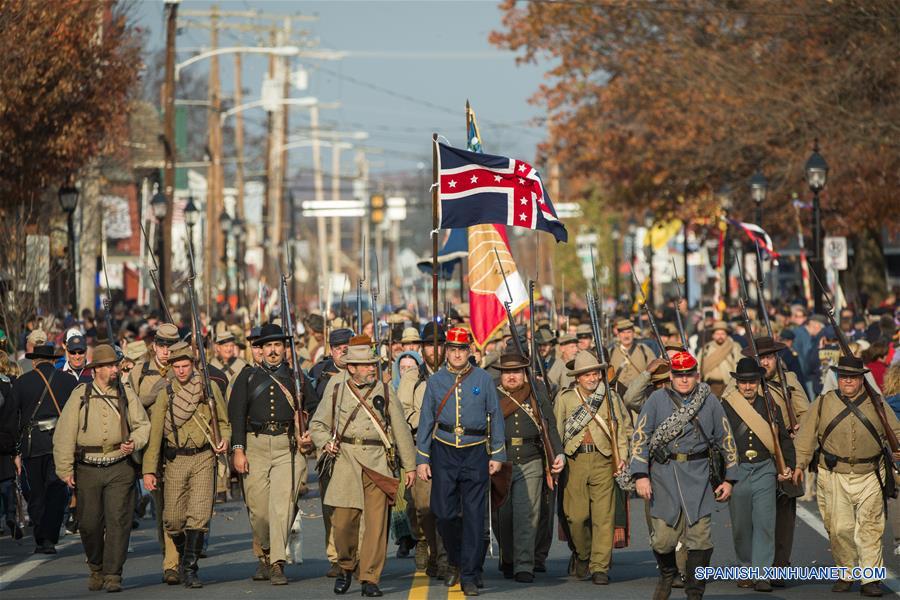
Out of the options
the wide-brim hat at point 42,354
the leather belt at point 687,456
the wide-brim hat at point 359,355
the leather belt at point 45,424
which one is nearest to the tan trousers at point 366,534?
the wide-brim hat at point 359,355

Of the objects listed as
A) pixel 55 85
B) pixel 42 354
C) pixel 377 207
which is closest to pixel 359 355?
pixel 42 354

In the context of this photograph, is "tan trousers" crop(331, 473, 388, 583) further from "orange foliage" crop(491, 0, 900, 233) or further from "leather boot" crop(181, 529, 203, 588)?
"orange foliage" crop(491, 0, 900, 233)

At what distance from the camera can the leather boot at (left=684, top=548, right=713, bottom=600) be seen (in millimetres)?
11328

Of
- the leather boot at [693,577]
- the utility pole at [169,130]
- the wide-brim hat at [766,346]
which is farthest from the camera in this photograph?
the utility pole at [169,130]

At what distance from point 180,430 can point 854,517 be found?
5054mm

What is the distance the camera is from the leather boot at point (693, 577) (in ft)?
37.2

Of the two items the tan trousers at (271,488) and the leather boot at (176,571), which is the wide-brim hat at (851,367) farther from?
the leather boot at (176,571)

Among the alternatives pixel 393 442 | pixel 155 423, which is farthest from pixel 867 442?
pixel 155 423

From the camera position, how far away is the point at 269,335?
1339cm

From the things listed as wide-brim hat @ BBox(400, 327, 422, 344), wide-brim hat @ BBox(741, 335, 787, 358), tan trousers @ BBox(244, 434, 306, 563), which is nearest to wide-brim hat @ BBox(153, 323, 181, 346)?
tan trousers @ BBox(244, 434, 306, 563)

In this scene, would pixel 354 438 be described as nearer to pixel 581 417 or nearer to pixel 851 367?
pixel 581 417

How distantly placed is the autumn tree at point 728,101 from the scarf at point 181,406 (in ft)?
61.5

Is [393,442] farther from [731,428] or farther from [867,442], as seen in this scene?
[867,442]

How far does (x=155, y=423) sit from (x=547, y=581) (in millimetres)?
3178
